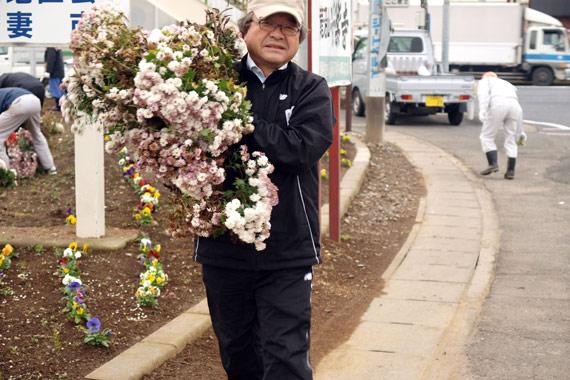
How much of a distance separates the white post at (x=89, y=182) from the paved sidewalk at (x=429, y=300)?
2.06 metres

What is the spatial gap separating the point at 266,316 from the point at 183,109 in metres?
0.92

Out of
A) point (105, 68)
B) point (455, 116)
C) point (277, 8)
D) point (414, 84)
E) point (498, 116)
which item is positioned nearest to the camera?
point (105, 68)

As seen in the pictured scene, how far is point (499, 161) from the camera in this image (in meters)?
13.5

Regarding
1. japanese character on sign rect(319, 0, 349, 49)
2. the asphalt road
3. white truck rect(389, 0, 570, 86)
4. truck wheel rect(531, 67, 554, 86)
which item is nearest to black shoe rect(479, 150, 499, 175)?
the asphalt road

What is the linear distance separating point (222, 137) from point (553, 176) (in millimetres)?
9849

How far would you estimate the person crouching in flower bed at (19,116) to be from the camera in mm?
8617

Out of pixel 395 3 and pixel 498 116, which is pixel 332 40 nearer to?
pixel 498 116

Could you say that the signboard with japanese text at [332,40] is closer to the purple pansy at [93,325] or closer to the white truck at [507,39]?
the purple pansy at [93,325]

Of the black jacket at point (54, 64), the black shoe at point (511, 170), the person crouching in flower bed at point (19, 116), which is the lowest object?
the black shoe at point (511, 170)

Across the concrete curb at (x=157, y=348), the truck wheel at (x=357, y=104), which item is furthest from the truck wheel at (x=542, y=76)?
the concrete curb at (x=157, y=348)

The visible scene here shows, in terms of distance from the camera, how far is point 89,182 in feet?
20.1

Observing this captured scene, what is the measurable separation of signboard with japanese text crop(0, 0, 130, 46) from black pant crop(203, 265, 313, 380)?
3.06 metres

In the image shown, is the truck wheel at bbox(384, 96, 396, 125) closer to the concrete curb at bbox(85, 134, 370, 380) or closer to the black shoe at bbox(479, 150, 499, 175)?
the black shoe at bbox(479, 150, 499, 175)

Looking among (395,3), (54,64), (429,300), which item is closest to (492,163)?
(395,3)
